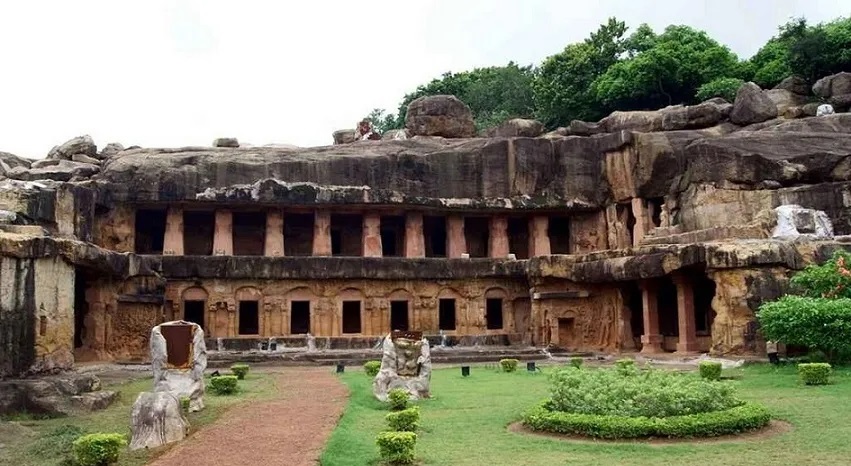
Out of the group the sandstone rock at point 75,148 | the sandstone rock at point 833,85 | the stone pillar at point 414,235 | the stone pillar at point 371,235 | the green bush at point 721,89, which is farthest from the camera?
the green bush at point 721,89

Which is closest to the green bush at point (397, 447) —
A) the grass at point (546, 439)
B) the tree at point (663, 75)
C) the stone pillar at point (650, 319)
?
the grass at point (546, 439)

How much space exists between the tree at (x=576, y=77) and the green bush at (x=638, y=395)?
1511 inches

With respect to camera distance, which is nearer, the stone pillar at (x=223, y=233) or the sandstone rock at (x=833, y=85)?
the stone pillar at (x=223, y=233)

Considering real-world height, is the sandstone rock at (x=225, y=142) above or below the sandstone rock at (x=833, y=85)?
below

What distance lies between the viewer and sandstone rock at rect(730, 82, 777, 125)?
115ft

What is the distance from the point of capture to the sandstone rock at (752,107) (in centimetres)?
3497

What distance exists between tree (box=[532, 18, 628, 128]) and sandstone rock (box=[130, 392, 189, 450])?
4126 centimetres

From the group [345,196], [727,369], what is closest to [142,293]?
[345,196]

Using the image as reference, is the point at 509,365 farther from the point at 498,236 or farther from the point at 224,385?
the point at 498,236

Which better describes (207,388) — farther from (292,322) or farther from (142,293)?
(292,322)

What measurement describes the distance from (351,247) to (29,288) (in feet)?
67.6

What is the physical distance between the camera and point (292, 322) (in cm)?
3194

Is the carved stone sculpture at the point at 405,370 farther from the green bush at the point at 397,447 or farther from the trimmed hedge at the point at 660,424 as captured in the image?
the green bush at the point at 397,447

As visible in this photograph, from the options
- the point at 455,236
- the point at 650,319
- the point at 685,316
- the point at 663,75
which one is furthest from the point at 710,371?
the point at 663,75
